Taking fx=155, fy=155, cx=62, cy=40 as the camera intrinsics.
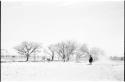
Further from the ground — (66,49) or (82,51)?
(66,49)

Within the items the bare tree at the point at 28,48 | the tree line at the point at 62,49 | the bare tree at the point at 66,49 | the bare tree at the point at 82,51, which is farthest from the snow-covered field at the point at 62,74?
the bare tree at the point at 82,51

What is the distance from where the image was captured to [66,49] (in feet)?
178

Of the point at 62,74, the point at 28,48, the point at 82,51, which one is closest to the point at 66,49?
the point at 82,51

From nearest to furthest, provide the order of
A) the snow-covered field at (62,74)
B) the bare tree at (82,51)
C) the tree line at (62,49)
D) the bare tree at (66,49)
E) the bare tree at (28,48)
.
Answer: the snow-covered field at (62,74), the bare tree at (66,49), the tree line at (62,49), the bare tree at (28,48), the bare tree at (82,51)

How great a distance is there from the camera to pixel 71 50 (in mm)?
54094

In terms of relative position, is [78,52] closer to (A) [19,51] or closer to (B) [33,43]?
(B) [33,43]

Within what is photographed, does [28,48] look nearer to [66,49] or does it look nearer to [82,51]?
[66,49]

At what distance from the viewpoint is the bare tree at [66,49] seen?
2091 inches

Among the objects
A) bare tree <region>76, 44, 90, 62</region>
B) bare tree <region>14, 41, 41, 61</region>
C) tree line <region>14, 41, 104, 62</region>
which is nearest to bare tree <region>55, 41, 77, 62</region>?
tree line <region>14, 41, 104, 62</region>

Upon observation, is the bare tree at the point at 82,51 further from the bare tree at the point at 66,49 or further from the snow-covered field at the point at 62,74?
the snow-covered field at the point at 62,74

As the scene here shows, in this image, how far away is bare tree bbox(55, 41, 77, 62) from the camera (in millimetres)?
53109

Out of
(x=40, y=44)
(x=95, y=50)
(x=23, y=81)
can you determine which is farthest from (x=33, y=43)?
(x=23, y=81)

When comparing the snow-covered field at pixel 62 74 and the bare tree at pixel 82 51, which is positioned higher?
the snow-covered field at pixel 62 74

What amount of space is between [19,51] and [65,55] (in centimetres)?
1747
